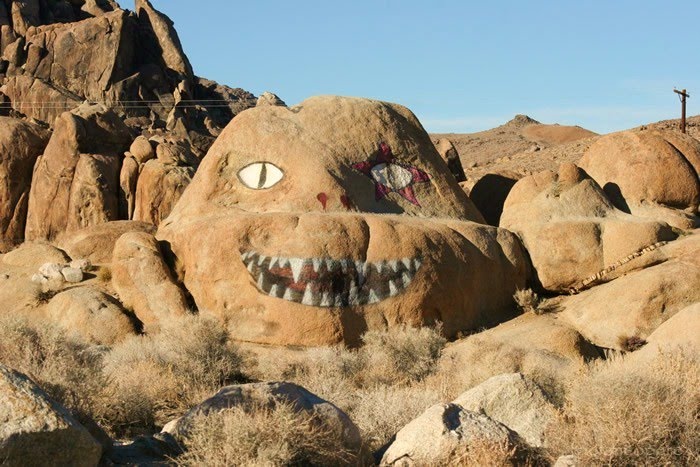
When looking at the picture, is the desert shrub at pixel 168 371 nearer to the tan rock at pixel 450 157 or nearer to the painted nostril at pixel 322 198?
the painted nostril at pixel 322 198

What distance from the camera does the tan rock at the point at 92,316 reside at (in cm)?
1505

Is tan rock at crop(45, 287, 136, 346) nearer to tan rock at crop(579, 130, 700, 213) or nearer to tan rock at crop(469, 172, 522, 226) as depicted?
tan rock at crop(469, 172, 522, 226)

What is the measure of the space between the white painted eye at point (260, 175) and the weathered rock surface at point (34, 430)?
1034 cm

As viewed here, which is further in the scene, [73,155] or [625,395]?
[73,155]

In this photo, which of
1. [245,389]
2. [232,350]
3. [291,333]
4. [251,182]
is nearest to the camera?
[245,389]

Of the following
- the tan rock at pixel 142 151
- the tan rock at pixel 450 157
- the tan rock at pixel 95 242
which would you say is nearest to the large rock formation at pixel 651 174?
the tan rock at pixel 450 157

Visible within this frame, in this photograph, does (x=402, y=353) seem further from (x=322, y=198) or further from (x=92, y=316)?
(x=92, y=316)

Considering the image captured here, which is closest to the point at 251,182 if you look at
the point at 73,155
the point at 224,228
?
the point at 224,228

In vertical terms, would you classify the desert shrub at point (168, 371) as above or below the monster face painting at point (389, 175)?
below

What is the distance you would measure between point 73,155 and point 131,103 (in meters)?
44.2

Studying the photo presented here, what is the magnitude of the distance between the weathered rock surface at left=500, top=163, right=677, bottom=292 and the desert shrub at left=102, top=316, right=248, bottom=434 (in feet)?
18.9

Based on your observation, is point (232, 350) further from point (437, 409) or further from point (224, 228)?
point (437, 409)

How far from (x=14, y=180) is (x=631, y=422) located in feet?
64.4

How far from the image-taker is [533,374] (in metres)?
11.6
